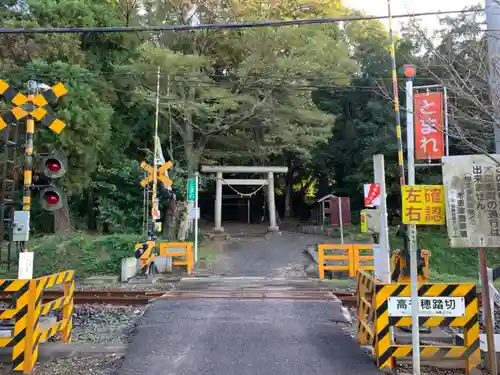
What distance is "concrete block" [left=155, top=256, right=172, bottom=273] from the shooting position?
14492mm

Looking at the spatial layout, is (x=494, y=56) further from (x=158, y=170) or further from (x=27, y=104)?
(x=158, y=170)

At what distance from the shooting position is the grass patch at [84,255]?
49.6 feet

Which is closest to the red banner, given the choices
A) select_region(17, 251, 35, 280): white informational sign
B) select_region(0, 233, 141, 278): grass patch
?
select_region(17, 251, 35, 280): white informational sign

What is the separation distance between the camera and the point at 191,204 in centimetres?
1836

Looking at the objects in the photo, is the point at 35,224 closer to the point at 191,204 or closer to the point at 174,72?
the point at 191,204

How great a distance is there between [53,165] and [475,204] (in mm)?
5621

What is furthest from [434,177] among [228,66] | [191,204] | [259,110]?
[191,204]

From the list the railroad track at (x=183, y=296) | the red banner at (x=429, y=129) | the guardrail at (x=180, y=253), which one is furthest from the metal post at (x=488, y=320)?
the guardrail at (x=180, y=253)

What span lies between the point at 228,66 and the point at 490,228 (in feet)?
67.8

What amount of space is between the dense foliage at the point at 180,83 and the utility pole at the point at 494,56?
30.2ft

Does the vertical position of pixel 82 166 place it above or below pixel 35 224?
above

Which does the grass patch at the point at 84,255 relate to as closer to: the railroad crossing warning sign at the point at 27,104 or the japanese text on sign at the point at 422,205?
the railroad crossing warning sign at the point at 27,104

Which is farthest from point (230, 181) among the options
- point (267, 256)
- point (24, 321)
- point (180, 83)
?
point (24, 321)

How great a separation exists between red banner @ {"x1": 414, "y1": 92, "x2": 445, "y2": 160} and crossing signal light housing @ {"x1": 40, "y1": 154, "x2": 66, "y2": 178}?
5228mm
